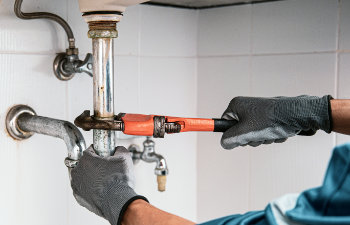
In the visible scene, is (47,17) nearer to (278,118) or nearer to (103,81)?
(103,81)

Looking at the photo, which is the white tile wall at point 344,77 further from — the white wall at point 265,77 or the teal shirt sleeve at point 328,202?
the teal shirt sleeve at point 328,202

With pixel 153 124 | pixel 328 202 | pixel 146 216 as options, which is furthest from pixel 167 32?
pixel 328 202

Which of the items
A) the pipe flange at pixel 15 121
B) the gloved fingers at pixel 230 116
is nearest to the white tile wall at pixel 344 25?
the gloved fingers at pixel 230 116

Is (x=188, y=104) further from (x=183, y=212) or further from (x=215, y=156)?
(x=183, y=212)

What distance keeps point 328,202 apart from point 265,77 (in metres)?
0.72

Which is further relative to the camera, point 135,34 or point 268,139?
point 135,34

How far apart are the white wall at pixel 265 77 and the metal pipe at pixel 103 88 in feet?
1.63

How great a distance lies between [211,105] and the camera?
3.91ft

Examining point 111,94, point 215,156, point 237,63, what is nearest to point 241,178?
point 215,156

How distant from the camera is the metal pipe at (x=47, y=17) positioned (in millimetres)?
756

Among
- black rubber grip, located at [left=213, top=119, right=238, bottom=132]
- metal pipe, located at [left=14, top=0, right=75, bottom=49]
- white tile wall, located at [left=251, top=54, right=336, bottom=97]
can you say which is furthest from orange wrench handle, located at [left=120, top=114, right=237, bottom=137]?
white tile wall, located at [left=251, top=54, right=336, bottom=97]

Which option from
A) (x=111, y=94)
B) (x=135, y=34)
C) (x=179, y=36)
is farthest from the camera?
(x=179, y=36)

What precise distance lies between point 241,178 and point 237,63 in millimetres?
306

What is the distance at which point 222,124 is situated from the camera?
756 millimetres
